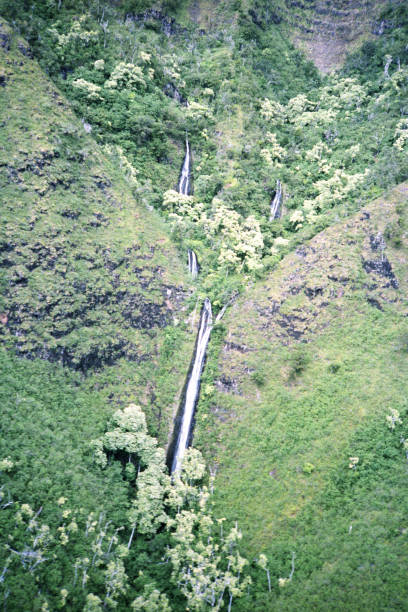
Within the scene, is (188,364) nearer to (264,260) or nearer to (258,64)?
(264,260)

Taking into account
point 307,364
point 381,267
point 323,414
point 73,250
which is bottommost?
point 323,414

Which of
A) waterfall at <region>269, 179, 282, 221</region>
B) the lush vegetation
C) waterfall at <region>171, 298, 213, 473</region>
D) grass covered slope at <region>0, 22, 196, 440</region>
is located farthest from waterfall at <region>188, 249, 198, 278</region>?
waterfall at <region>269, 179, 282, 221</region>

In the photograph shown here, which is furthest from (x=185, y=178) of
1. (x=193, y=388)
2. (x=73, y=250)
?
(x=193, y=388)

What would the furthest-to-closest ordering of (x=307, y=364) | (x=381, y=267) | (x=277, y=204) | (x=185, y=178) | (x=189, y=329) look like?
1. (x=185, y=178)
2. (x=277, y=204)
3. (x=189, y=329)
4. (x=381, y=267)
5. (x=307, y=364)

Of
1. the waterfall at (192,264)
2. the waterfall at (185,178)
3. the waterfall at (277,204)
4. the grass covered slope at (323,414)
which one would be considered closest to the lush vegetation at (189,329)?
the grass covered slope at (323,414)

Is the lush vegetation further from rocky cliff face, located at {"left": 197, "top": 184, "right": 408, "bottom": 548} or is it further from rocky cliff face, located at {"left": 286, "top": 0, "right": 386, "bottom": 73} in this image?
rocky cliff face, located at {"left": 286, "top": 0, "right": 386, "bottom": 73}

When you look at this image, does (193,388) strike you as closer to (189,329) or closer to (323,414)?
(189,329)
